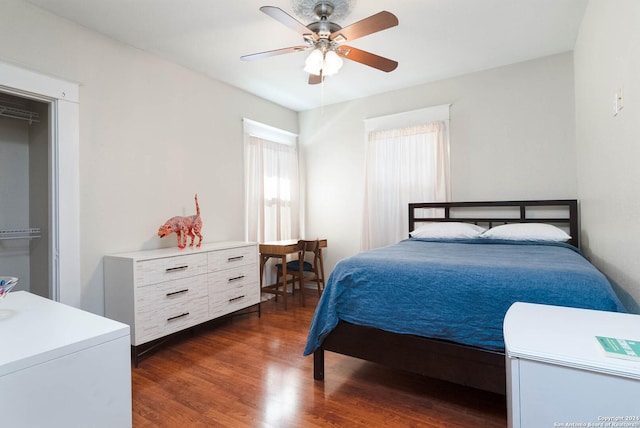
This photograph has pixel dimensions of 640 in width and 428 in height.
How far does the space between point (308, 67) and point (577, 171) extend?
2.70m

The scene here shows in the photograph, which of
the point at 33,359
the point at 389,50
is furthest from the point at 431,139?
the point at 33,359

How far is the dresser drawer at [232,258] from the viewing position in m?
3.00

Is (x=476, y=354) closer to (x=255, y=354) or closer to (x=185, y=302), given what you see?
(x=255, y=354)

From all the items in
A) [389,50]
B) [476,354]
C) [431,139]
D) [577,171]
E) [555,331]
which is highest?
[389,50]

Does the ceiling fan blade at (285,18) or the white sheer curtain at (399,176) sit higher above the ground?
the ceiling fan blade at (285,18)

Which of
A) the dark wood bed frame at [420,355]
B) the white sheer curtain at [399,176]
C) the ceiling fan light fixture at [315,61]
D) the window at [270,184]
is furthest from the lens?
the window at [270,184]

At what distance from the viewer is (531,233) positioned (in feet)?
9.39

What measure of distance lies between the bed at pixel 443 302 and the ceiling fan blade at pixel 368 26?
1.40 metres

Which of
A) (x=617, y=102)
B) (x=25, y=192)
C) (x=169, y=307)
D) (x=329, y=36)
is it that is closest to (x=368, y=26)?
(x=329, y=36)

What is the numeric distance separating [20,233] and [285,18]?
2.72m

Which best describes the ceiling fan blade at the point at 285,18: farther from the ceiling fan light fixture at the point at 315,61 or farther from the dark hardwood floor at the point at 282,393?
the dark hardwood floor at the point at 282,393

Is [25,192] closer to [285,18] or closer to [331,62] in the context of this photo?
[285,18]

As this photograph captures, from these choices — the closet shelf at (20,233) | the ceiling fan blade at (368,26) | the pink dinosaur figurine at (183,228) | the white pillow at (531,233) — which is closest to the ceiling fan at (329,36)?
the ceiling fan blade at (368,26)

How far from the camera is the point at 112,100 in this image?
2.70m
